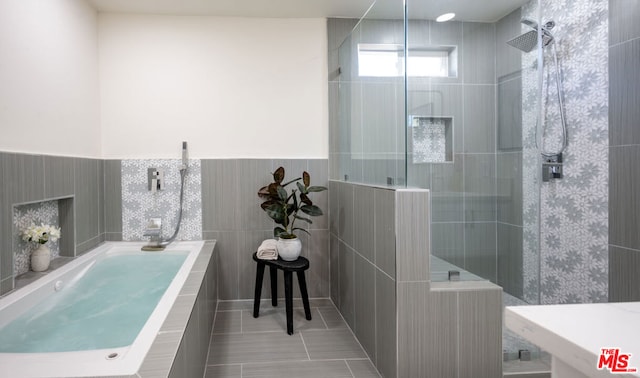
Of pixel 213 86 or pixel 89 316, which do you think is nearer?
pixel 89 316

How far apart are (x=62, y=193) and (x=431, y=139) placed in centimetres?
240

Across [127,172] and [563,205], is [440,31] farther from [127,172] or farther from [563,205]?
[127,172]

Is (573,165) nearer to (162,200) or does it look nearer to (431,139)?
(431,139)

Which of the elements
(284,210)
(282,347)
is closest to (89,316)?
(282,347)

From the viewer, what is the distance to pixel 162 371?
119 centimetres

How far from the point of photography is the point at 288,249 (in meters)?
2.99

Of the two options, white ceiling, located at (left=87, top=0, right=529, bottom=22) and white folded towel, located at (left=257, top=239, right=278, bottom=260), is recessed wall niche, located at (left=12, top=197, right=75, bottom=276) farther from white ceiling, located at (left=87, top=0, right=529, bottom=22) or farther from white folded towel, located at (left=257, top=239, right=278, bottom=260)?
white ceiling, located at (left=87, top=0, right=529, bottom=22)

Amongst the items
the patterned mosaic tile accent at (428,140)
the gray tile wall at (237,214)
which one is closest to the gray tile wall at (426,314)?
the patterned mosaic tile accent at (428,140)

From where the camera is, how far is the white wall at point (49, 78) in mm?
2125

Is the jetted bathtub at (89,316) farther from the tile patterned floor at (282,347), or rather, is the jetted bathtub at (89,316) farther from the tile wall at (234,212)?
the tile patterned floor at (282,347)

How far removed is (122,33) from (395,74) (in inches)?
98.9

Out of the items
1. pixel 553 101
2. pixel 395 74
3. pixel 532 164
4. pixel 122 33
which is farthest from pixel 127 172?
pixel 553 101

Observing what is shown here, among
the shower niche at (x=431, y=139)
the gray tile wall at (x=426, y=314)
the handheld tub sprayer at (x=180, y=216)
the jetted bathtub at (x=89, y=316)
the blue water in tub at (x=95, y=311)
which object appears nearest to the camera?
the jetted bathtub at (x=89, y=316)

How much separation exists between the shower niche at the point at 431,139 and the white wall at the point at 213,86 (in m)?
1.56
